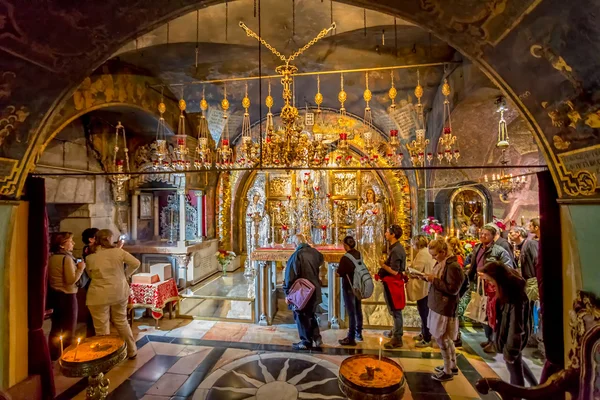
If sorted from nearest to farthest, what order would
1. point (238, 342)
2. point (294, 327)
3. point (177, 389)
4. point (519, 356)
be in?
point (519, 356)
point (177, 389)
point (238, 342)
point (294, 327)

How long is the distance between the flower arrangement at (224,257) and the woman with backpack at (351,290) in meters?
5.11

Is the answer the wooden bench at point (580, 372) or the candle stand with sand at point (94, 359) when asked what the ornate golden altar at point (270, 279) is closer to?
the candle stand with sand at point (94, 359)

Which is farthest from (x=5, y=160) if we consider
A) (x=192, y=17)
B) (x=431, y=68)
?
(x=431, y=68)

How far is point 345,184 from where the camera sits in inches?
367

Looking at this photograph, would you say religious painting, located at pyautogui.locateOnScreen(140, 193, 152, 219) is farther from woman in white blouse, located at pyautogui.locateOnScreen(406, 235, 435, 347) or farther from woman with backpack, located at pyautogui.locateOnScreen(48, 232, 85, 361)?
woman in white blouse, located at pyautogui.locateOnScreen(406, 235, 435, 347)

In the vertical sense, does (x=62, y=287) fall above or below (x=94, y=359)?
above

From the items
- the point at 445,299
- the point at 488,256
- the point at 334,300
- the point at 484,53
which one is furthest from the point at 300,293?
the point at 484,53

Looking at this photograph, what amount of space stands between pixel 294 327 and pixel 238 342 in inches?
Answer: 39.2

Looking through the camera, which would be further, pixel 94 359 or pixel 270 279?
pixel 270 279

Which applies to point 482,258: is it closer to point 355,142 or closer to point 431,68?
point 431,68

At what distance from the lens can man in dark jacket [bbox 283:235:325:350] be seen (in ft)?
13.9

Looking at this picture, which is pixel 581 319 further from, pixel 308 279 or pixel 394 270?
pixel 308 279

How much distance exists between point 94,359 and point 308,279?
2.50 meters

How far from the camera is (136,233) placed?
27.2 feet
